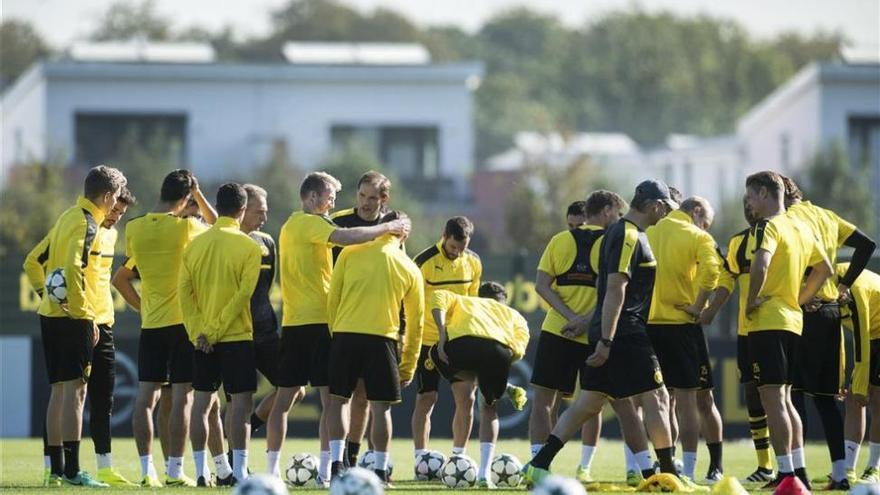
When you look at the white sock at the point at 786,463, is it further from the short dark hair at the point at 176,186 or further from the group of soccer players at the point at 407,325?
the short dark hair at the point at 176,186

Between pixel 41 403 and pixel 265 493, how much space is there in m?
15.3

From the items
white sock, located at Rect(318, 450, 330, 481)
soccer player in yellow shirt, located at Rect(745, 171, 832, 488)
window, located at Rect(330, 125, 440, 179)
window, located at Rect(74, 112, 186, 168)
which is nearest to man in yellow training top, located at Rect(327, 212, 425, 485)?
white sock, located at Rect(318, 450, 330, 481)

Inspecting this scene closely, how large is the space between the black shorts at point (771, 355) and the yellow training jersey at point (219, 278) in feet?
13.4

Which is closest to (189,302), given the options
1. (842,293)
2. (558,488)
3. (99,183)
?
(99,183)

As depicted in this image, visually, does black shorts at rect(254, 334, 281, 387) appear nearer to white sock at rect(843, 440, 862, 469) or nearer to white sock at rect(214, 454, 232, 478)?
white sock at rect(214, 454, 232, 478)

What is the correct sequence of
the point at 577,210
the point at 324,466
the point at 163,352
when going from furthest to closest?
the point at 577,210, the point at 163,352, the point at 324,466

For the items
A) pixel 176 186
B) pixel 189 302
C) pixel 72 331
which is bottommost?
pixel 72 331

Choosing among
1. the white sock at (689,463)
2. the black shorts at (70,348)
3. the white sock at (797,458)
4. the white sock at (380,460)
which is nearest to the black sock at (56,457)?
the black shorts at (70,348)

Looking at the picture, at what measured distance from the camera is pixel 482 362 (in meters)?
15.2

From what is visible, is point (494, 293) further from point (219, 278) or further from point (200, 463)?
point (200, 463)

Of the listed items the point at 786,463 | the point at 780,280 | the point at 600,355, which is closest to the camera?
the point at 600,355

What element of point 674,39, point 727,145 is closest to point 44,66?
point 727,145

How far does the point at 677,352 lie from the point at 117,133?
43.3 metres

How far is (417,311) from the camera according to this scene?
1405 centimetres
